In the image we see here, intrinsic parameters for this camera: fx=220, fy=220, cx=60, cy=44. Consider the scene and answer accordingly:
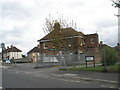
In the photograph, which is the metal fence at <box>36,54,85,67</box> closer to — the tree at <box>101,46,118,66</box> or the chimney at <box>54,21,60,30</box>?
the chimney at <box>54,21,60,30</box>

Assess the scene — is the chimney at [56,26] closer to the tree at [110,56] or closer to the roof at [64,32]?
the roof at [64,32]

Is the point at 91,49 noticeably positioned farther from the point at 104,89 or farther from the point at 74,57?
the point at 104,89

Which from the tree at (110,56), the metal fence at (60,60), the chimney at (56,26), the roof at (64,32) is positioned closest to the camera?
the tree at (110,56)

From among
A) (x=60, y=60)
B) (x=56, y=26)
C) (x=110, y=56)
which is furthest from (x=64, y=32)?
(x=110, y=56)

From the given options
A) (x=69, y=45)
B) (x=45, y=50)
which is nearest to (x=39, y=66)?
(x=69, y=45)

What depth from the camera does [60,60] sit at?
3209 centimetres

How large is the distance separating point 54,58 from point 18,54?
72230 millimetres

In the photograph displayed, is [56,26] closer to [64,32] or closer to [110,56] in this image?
[64,32]

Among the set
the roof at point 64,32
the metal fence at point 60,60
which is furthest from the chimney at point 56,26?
the metal fence at point 60,60

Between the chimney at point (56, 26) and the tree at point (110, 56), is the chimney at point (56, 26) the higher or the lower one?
the higher one

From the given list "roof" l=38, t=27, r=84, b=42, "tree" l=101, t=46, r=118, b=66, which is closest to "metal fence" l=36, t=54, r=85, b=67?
"roof" l=38, t=27, r=84, b=42

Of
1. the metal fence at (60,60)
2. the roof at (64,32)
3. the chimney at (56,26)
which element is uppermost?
the chimney at (56,26)

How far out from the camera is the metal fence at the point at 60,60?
32.2m

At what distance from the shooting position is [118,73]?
54.0ft
